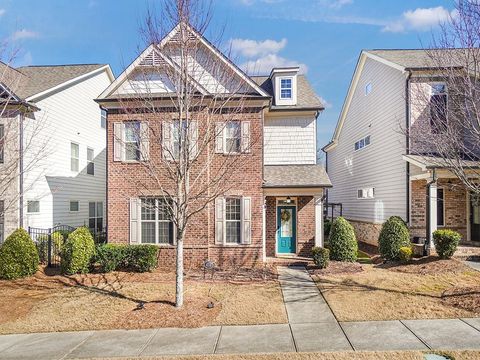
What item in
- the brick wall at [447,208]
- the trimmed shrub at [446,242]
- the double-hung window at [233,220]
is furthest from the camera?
the brick wall at [447,208]

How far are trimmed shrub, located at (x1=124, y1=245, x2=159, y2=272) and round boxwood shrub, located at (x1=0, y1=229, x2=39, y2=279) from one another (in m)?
3.20

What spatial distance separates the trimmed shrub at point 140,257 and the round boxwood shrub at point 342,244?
264 inches

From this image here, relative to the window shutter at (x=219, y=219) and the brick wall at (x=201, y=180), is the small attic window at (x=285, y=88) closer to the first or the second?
the brick wall at (x=201, y=180)

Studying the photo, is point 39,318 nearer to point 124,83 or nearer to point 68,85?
point 124,83

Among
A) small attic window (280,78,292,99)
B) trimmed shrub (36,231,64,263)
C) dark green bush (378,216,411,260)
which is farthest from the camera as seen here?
small attic window (280,78,292,99)

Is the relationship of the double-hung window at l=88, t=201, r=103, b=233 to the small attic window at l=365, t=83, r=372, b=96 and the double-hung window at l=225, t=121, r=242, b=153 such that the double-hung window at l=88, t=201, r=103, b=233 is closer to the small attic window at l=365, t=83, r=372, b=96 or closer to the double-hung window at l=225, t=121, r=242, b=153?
the double-hung window at l=225, t=121, r=242, b=153

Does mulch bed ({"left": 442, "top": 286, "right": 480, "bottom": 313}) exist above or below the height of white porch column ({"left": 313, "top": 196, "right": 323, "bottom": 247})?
below

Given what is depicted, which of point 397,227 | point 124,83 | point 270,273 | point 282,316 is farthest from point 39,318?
point 397,227

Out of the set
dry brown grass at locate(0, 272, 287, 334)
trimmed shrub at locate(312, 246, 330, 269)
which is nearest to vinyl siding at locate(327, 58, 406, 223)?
trimmed shrub at locate(312, 246, 330, 269)

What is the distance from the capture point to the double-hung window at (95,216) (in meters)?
19.8

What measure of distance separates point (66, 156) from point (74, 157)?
34.5 inches

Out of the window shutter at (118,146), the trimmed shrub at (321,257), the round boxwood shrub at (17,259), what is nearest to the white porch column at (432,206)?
the trimmed shrub at (321,257)

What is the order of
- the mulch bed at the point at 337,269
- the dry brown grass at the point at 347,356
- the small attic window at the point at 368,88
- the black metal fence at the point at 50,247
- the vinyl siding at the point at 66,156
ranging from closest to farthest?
the dry brown grass at the point at 347,356, the mulch bed at the point at 337,269, the black metal fence at the point at 50,247, the vinyl siding at the point at 66,156, the small attic window at the point at 368,88

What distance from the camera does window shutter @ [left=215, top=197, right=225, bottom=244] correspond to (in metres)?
12.9
